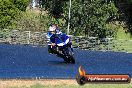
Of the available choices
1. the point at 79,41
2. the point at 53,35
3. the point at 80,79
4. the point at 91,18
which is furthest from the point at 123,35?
the point at 80,79

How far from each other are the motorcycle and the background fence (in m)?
13.4

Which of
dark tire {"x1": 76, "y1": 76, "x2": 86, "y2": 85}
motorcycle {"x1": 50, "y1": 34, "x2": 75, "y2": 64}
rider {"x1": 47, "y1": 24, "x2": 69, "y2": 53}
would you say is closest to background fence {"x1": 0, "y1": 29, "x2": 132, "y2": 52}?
motorcycle {"x1": 50, "y1": 34, "x2": 75, "y2": 64}

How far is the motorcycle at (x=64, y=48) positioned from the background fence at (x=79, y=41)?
13.4m

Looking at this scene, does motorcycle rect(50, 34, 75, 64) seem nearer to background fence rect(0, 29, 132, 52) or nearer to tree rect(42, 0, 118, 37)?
background fence rect(0, 29, 132, 52)

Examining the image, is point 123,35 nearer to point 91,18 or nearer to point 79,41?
point 91,18

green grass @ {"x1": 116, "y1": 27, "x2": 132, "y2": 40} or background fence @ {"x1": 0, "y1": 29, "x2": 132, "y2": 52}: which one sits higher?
background fence @ {"x1": 0, "y1": 29, "x2": 132, "y2": 52}

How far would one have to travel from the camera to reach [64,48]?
22.6m

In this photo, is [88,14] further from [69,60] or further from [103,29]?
[69,60]

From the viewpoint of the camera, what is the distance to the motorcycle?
22.1 metres

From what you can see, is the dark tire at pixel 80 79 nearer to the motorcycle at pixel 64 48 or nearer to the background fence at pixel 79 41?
the motorcycle at pixel 64 48

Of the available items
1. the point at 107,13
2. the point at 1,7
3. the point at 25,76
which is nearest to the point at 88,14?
the point at 107,13

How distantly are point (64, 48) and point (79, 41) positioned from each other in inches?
639

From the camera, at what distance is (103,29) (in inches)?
1673

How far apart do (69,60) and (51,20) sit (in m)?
25.8
